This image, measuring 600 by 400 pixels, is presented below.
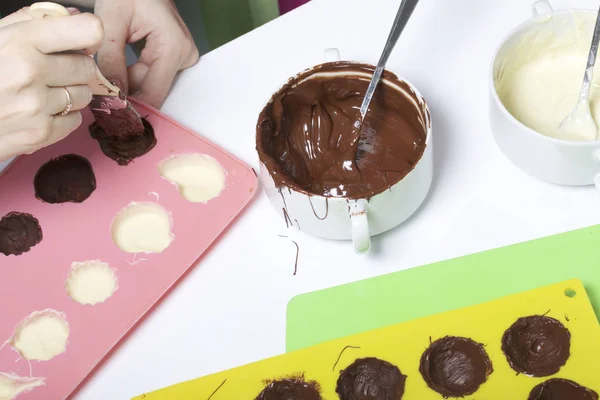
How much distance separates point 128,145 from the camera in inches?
34.1

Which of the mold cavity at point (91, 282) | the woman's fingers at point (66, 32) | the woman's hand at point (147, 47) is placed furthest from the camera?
the woman's hand at point (147, 47)

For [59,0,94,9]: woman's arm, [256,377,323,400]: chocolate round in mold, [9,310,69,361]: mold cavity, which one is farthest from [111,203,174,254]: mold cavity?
[59,0,94,9]: woman's arm

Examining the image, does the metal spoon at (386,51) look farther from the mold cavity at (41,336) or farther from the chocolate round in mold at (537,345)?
the mold cavity at (41,336)

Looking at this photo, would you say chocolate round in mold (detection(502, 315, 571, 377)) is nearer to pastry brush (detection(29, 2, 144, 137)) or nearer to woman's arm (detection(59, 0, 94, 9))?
pastry brush (detection(29, 2, 144, 137))

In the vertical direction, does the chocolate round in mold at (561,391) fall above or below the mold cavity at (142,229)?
below

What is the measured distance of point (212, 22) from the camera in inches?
51.5

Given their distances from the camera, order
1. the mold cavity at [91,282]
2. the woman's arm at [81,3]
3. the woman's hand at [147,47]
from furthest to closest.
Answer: the woman's arm at [81,3] < the woman's hand at [147,47] < the mold cavity at [91,282]

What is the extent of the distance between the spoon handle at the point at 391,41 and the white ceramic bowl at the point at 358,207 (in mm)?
40

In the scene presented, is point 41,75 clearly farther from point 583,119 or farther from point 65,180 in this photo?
point 583,119

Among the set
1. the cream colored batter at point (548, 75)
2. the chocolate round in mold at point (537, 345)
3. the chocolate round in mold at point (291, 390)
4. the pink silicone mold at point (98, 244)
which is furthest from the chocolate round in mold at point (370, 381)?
the cream colored batter at point (548, 75)

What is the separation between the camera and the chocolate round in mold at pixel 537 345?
70 cm

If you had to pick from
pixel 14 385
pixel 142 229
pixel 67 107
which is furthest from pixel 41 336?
pixel 67 107

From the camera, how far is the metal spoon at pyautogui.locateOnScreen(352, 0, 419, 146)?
75 cm

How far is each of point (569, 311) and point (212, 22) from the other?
0.91 metres
